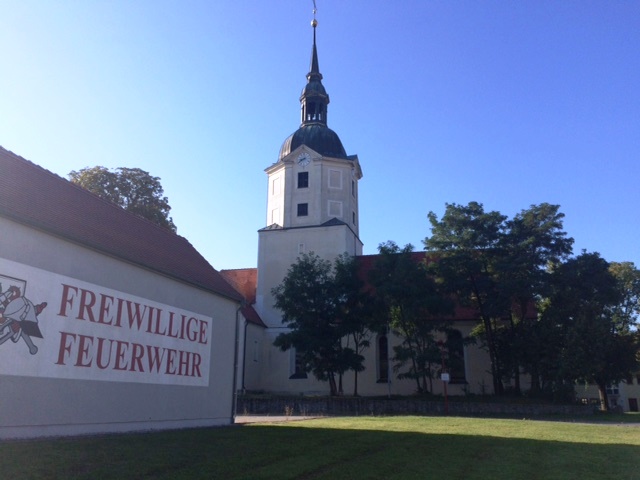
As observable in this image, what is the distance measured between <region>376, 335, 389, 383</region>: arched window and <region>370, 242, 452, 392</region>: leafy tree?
5.33 m

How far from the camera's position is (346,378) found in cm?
4253

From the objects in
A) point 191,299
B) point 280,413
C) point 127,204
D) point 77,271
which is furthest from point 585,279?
point 77,271

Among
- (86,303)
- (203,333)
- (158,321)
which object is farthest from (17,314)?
(203,333)

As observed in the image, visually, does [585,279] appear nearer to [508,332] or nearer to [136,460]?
[508,332]

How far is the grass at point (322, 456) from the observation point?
9.91m

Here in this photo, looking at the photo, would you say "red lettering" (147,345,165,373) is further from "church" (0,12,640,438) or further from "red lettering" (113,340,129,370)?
"red lettering" (113,340,129,370)

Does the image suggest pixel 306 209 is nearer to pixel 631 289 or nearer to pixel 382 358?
pixel 382 358

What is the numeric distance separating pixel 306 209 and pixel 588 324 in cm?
2128

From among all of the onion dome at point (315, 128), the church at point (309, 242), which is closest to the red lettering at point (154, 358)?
the church at point (309, 242)

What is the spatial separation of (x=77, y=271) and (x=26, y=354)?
2.75m

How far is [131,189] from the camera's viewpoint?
1373 inches

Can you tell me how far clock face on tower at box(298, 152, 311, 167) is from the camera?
1794 inches

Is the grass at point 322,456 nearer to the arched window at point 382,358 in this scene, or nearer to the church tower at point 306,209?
the arched window at point 382,358

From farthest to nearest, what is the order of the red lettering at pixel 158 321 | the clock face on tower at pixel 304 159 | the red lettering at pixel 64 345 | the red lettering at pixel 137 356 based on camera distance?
the clock face on tower at pixel 304 159, the red lettering at pixel 158 321, the red lettering at pixel 137 356, the red lettering at pixel 64 345
